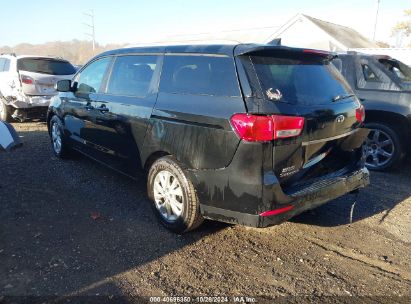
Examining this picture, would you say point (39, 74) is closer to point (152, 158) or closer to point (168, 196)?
point (152, 158)

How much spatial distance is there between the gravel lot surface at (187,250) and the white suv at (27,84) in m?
4.64

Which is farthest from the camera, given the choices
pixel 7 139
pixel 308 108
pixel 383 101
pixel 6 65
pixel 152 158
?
pixel 6 65

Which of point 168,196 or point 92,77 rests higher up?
point 92,77

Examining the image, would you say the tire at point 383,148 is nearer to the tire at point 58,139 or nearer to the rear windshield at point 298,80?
the rear windshield at point 298,80

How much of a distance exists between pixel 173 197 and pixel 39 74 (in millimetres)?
6982

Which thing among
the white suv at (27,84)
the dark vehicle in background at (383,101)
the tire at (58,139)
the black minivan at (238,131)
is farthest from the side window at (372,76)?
the white suv at (27,84)

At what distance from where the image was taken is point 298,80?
129 inches

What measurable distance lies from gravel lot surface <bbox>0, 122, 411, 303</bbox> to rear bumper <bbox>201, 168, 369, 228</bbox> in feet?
1.38

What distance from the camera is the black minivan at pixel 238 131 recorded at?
293 cm

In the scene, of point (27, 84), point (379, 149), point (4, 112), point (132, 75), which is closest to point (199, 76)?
point (132, 75)

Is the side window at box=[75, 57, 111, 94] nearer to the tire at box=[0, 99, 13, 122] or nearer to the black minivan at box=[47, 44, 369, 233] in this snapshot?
the black minivan at box=[47, 44, 369, 233]

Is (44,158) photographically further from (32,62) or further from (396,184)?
(396,184)

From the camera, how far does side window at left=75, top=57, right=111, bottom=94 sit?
15.9 ft

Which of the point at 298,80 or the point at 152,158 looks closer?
the point at 298,80
